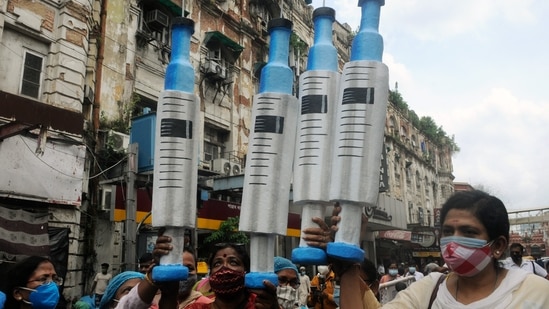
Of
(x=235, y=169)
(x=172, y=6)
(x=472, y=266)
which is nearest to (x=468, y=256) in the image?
(x=472, y=266)

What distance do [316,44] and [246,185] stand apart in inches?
29.5

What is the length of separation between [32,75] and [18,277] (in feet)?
25.4

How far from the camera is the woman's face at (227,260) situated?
2.55m

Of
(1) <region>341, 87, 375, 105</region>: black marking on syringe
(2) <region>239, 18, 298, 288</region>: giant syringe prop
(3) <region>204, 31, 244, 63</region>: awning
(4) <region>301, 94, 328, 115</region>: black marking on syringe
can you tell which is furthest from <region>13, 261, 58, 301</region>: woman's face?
(3) <region>204, 31, 244, 63</region>: awning

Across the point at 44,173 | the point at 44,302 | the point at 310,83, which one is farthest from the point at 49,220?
the point at 310,83

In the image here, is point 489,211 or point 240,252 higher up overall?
point 489,211

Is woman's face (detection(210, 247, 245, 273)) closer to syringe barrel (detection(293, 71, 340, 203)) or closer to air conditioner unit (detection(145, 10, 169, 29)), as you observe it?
syringe barrel (detection(293, 71, 340, 203))

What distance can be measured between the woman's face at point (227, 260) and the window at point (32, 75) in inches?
333

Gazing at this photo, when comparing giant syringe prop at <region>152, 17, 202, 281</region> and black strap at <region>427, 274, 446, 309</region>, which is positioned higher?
giant syringe prop at <region>152, 17, 202, 281</region>

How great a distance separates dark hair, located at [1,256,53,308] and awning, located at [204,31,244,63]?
41.6ft

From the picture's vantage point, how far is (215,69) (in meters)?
14.7

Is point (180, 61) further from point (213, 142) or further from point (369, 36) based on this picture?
point (213, 142)

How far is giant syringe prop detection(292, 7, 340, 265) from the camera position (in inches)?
81.5

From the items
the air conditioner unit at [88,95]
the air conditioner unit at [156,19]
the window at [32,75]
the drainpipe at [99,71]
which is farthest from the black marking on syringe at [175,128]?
the air conditioner unit at [156,19]
